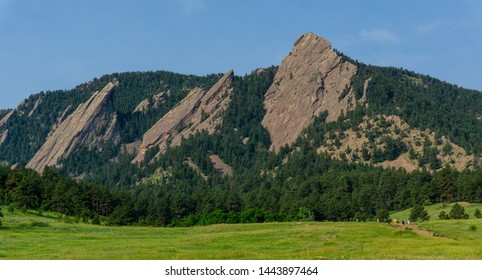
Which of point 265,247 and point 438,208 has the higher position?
point 438,208

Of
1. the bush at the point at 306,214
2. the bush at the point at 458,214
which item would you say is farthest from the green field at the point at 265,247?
the bush at the point at 306,214

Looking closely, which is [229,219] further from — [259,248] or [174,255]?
[174,255]

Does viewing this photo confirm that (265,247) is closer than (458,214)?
Yes

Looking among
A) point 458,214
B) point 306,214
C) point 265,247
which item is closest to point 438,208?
point 458,214

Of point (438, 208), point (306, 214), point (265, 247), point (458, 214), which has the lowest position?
point (265, 247)

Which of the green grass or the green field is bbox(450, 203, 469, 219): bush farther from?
the green field

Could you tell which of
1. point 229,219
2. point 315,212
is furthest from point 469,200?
point 229,219

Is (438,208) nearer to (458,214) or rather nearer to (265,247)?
(458,214)

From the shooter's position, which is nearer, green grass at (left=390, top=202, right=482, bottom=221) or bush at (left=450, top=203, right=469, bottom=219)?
bush at (left=450, top=203, right=469, bottom=219)

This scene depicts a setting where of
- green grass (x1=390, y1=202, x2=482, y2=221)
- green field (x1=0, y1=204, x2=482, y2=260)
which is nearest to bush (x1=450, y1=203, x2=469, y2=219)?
green grass (x1=390, y1=202, x2=482, y2=221)

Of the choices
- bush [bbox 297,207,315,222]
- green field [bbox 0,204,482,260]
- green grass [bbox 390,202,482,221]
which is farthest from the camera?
bush [bbox 297,207,315,222]

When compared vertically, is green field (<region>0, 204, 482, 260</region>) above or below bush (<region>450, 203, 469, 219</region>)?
below

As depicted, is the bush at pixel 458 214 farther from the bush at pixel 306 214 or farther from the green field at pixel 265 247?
the green field at pixel 265 247

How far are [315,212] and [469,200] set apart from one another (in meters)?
48.5
